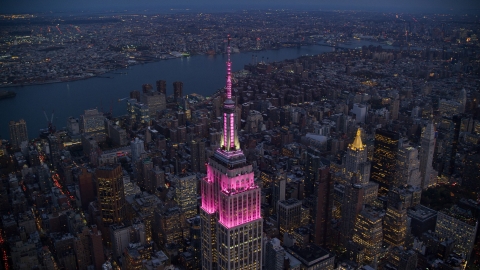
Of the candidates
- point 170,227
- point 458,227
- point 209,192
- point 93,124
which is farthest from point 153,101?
point 209,192

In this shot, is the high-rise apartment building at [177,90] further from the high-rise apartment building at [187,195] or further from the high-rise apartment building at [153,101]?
the high-rise apartment building at [187,195]

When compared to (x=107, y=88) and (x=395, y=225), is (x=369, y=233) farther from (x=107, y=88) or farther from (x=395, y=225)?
(x=107, y=88)

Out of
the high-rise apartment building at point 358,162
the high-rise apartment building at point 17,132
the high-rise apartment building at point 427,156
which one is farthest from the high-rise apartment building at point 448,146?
the high-rise apartment building at point 17,132

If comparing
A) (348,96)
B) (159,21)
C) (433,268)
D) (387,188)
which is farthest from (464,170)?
(159,21)

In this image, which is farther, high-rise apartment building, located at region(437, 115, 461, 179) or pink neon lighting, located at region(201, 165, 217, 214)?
high-rise apartment building, located at region(437, 115, 461, 179)

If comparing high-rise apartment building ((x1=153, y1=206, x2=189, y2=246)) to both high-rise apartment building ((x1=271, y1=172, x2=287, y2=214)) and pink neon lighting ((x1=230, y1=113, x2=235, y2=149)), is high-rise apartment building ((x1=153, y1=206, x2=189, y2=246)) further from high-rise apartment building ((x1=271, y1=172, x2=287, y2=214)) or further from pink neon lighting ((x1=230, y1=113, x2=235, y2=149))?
pink neon lighting ((x1=230, y1=113, x2=235, y2=149))

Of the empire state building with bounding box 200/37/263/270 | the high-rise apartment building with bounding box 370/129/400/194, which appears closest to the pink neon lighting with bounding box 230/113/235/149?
the empire state building with bounding box 200/37/263/270
